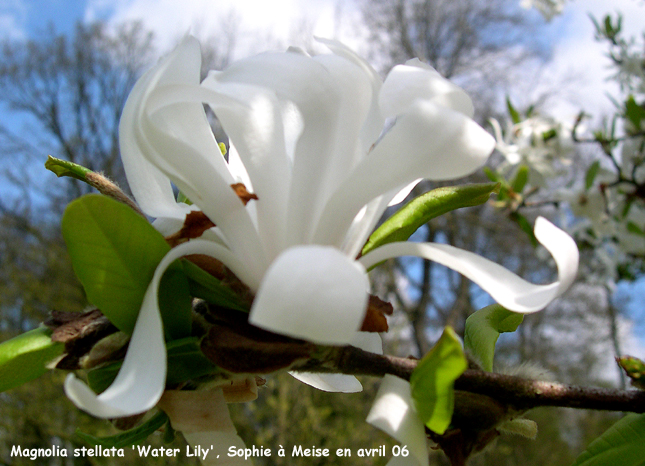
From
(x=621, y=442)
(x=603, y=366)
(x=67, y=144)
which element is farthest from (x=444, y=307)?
(x=621, y=442)

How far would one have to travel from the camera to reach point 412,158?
0.34 m

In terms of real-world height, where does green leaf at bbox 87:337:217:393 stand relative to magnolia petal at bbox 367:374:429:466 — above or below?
above

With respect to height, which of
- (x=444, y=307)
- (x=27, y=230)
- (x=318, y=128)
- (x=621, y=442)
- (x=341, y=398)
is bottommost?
(x=444, y=307)

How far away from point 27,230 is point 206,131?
6.48 m

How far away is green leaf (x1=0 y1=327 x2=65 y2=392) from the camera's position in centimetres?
35

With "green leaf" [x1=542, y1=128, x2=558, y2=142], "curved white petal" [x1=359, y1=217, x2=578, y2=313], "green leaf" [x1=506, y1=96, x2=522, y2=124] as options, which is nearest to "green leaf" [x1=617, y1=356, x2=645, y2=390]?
"curved white petal" [x1=359, y1=217, x2=578, y2=313]

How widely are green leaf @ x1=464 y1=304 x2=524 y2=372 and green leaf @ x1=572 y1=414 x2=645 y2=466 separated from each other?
4.6 inches

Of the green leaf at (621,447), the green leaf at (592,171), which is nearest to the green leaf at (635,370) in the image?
the green leaf at (621,447)

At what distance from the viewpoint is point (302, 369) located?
15.0 inches

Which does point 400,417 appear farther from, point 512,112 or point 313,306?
point 512,112

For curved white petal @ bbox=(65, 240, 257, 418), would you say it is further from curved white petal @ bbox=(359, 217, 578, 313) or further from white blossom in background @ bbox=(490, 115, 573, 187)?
white blossom in background @ bbox=(490, 115, 573, 187)

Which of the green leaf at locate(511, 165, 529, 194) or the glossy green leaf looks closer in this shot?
the glossy green leaf

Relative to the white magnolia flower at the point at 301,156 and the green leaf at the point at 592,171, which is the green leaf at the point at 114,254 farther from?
the green leaf at the point at 592,171

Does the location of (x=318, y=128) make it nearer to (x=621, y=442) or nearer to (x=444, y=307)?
(x=621, y=442)
